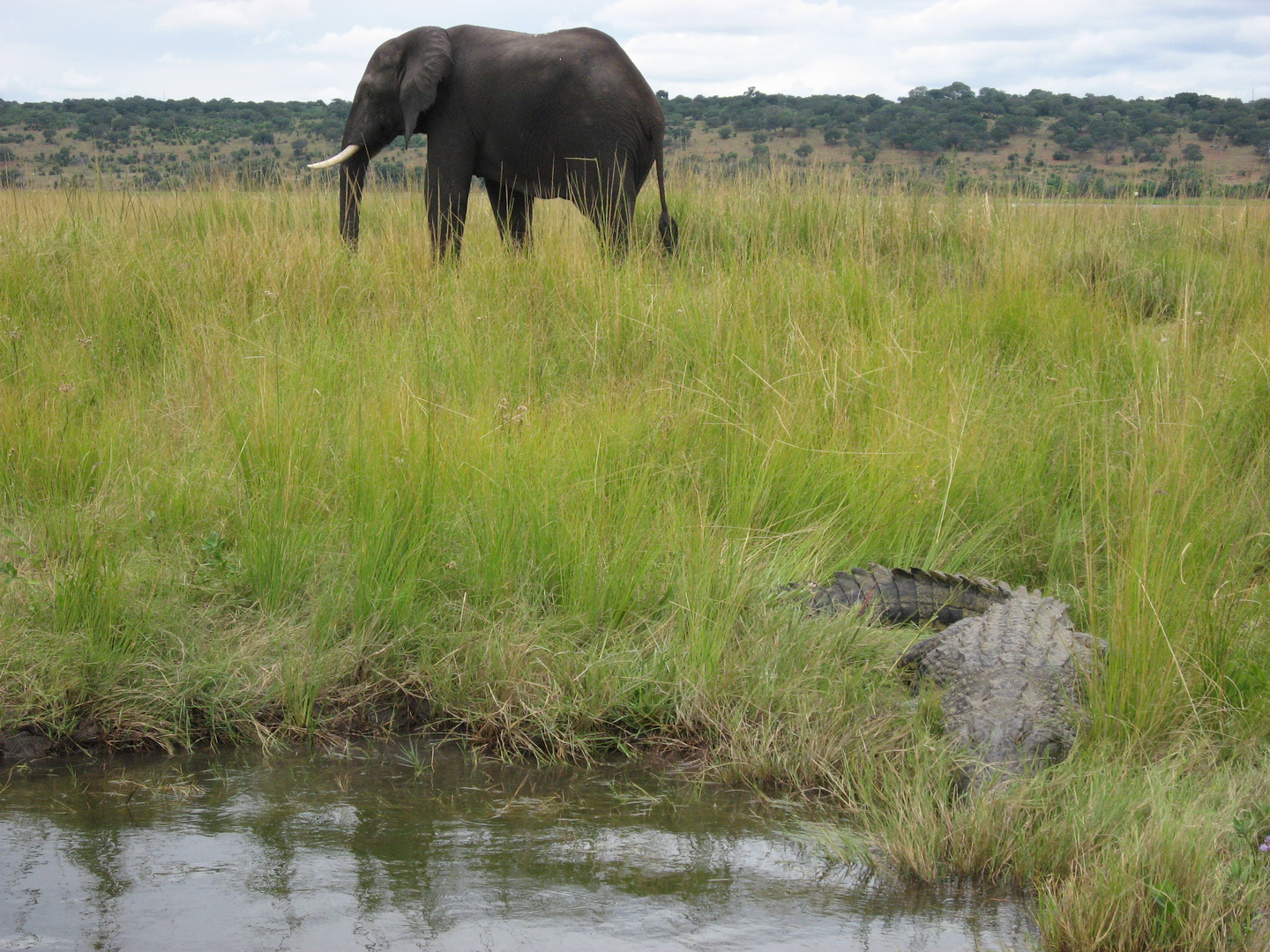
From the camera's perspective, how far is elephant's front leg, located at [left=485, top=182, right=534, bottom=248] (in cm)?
752

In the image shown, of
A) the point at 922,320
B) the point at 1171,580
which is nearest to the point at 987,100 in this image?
the point at 922,320

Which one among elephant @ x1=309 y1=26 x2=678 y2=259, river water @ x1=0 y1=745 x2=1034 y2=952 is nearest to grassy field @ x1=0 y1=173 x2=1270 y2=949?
river water @ x1=0 y1=745 x2=1034 y2=952

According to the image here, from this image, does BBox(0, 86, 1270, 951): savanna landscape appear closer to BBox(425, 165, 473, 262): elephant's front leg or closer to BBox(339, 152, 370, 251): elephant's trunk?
BBox(425, 165, 473, 262): elephant's front leg

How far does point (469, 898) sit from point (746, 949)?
535 mm

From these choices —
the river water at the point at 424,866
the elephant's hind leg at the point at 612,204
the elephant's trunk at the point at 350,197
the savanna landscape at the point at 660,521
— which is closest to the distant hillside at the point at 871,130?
the elephant's trunk at the point at 350,197

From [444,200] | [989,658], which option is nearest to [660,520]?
[989,658]

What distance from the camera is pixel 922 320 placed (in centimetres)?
496

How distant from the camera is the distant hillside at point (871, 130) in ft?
73.9

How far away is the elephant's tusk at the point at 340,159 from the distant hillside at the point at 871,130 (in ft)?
33.4

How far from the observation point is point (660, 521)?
3215mm

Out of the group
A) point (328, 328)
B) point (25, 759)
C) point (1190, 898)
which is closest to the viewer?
point (1190, 898)

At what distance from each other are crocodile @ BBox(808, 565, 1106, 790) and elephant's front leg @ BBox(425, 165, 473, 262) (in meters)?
4.82

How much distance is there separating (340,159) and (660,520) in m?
5.39

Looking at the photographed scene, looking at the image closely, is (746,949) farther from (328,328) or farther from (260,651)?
(328,328)
